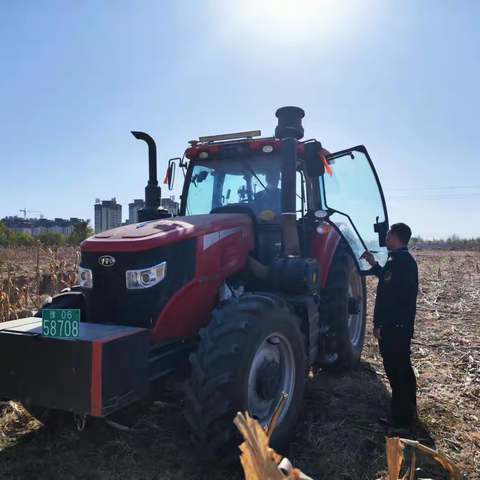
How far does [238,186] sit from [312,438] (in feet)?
8.23

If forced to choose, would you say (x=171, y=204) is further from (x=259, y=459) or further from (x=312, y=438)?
(x=259, y=459)

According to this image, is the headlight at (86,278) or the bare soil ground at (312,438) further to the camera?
the headlight at (86,278)

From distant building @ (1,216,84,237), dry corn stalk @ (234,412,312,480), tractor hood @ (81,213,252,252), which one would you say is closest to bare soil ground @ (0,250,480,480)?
tractor hood @ (81,213,252,252)

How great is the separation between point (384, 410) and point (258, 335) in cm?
183

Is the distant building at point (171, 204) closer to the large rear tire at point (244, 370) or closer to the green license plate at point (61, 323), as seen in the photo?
the large rear tire at point (244, 370)


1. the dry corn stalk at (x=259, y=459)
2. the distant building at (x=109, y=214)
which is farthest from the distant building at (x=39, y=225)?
the dry corn stalk at (x=259, y=459)

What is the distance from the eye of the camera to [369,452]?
10.9ft

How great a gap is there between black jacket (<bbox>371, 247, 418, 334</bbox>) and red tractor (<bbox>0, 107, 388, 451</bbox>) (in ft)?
2.02

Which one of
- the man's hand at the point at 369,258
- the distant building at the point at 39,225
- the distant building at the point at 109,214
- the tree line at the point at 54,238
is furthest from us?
the distant building at the point at 39,225

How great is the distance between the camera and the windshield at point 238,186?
4422 millimetres

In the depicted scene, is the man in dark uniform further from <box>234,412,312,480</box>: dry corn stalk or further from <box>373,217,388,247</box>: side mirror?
<box>234,412,312,480</box>: dry corn stalk

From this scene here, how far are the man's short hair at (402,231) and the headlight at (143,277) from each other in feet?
7.15

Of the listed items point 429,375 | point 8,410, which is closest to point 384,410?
point 429,375

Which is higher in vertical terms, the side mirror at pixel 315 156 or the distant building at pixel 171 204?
the side mirror at pixel 315 156
